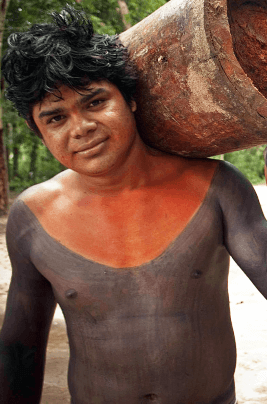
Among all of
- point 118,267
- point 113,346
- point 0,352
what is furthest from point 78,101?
point 0,352

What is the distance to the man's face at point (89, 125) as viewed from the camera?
4.16ft

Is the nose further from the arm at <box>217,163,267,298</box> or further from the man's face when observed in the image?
the arm at <box>217,163,267,298</box>

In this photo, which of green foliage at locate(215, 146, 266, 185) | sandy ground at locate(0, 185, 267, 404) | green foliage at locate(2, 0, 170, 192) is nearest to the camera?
sandy ground at locate(0, 185, 267, 404)

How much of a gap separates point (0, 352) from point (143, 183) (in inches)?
29.6

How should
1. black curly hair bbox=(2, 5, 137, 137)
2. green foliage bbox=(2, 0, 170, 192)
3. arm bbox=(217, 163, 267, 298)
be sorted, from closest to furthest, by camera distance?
black curly hair bbox=(2, 5, 137, 137) → arm bbox=(217, 163, 267, 298) → green foliage bbox=(2, 0, 170, 192)

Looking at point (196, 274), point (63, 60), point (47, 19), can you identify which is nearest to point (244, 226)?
point (196, 274)

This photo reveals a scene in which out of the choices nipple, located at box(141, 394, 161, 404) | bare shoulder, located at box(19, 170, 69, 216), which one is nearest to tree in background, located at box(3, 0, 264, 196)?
bare shoulder, located at box(19, 170, 69, 216)

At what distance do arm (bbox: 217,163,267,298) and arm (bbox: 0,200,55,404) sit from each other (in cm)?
64

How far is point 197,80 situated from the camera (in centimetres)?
113

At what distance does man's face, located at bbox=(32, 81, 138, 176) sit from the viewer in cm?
127

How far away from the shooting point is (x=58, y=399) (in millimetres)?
2912

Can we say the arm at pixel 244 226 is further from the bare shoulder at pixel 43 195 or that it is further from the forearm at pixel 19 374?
the forearm at pixel 19 374

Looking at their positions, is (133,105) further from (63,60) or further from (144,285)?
(144,285)

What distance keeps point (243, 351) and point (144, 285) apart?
8.03ft
